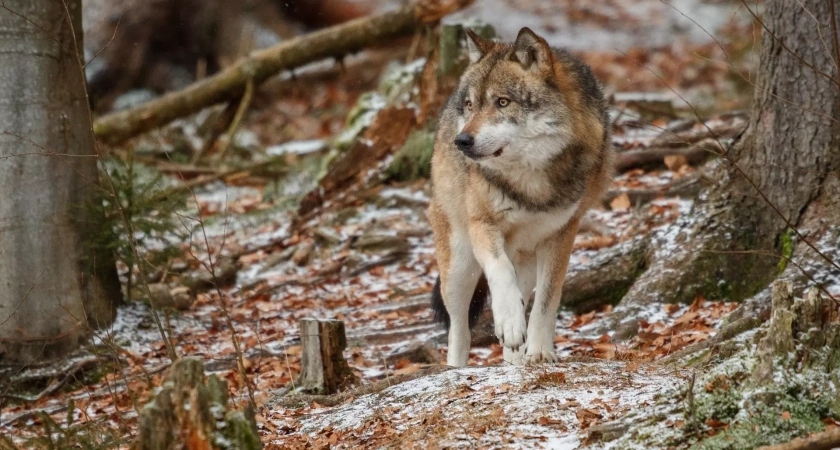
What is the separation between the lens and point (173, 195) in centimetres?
791

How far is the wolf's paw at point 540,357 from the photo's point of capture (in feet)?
17.9

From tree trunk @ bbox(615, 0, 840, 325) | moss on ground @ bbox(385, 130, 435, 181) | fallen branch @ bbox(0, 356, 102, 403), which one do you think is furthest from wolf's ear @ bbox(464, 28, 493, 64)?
moss on ground @ bbox(385, 130, 435, 181)

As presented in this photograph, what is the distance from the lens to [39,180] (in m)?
6.83

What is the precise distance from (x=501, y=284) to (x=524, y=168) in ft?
2.54

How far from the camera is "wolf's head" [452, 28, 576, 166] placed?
5367 mm

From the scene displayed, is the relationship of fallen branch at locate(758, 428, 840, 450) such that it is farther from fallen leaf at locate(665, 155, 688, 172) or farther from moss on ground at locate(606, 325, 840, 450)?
fallen leaf at locate(665, 155, 688, 172)

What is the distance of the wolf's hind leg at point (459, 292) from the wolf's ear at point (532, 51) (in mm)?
1342

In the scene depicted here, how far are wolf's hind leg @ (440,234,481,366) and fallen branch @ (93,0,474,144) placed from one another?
25.6 ft

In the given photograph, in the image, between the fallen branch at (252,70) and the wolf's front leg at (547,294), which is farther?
the fallen branch at (252,70)

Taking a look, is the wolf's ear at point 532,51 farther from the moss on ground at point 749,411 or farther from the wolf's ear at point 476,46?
the moss on ground at point 749,411

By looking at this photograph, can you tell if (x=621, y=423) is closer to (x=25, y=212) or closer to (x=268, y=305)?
(x=25, y=212)

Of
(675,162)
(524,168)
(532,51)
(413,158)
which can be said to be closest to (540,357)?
(524,168)

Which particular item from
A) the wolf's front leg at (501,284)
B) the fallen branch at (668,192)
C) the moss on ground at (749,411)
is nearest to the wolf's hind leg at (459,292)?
the wolf's front leg at (501,284)

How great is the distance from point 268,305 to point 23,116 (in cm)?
317
